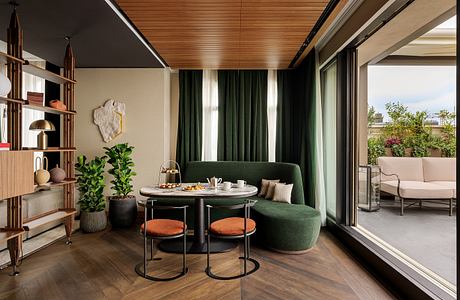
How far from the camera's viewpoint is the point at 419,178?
185 inches

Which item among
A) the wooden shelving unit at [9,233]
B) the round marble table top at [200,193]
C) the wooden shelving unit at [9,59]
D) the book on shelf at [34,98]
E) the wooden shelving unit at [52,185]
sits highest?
the wooden shelving unit at [9,59]

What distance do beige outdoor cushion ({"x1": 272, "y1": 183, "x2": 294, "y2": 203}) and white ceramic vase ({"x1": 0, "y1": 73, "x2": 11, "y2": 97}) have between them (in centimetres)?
339

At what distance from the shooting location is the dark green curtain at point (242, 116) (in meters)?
5.34

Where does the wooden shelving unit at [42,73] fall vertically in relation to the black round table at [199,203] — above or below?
above

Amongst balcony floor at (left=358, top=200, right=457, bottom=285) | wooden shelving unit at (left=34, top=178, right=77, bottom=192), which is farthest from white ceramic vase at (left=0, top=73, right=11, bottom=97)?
balcony floor at (left=358, top=200, right=457, bottom=285)

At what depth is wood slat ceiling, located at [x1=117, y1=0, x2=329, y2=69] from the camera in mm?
2908

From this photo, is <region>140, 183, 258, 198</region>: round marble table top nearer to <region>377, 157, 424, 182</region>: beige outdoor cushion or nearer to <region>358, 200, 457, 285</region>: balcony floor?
<region>358, 200, 457, 285</region>: balcony floor

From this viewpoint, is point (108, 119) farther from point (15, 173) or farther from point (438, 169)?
point (438, 169)

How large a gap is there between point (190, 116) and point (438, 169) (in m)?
3.92

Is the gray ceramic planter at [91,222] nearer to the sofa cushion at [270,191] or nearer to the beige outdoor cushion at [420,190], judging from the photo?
the sofa cushion at [270,191]

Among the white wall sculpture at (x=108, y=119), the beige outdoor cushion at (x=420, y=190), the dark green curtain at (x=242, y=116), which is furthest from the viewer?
the dark green curtain at (x=242, y=116)

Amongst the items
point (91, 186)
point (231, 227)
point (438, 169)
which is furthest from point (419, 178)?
point (91, 186)

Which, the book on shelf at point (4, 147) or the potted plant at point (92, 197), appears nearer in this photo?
the book on shelf at point (4, 147)

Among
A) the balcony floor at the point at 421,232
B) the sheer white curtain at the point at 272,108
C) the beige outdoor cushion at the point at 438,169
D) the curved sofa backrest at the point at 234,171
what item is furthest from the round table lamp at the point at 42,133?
the beige outdoor cushion at the point at 438,169
